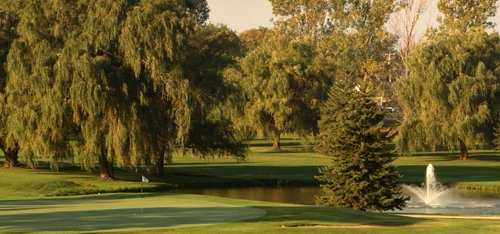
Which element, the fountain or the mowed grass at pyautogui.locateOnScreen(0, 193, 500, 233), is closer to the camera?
the mowed grass at pyautogui.locateOnScreen(0, 193, 500, 233)

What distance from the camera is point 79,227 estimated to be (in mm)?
19266

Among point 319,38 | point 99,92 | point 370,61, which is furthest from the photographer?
point 319,38

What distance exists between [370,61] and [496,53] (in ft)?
134

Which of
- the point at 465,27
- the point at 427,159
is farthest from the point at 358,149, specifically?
the point at 465,27

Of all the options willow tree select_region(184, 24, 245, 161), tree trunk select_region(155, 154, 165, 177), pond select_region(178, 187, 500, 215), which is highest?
willow tree select_region(184, 24, 245, 161)

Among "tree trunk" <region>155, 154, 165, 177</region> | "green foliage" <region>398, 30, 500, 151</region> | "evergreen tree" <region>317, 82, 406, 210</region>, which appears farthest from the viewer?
"green foliage" <region>398, 30, 500, 151</region>

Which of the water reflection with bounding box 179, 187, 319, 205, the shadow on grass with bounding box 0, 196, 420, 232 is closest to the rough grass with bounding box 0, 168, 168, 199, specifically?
the water reflection with bounding box 179, 187, 319, 205

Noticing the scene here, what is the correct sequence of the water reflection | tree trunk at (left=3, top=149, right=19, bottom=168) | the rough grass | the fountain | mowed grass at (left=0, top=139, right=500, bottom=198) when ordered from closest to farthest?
1. the rough grass
2. the fountain
3. the water reflection
4. mowed grass at (left=0, top=139, right=500, bottom=198)
5. tree trunk at (left=3, top=149, right=19, bottom=168)

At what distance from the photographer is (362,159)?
32594 mm

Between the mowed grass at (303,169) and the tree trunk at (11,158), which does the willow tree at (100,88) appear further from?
the tree trunk at (11,158)

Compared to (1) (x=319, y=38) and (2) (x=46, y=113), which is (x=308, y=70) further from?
(1) (x=319, y=38)

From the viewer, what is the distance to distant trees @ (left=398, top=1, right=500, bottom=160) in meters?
64.0

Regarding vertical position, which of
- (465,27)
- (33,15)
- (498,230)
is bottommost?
(498,230)

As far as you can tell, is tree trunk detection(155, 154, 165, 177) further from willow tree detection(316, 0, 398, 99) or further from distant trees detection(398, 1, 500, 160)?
willow tree detection(316, 0, 398, 99)
